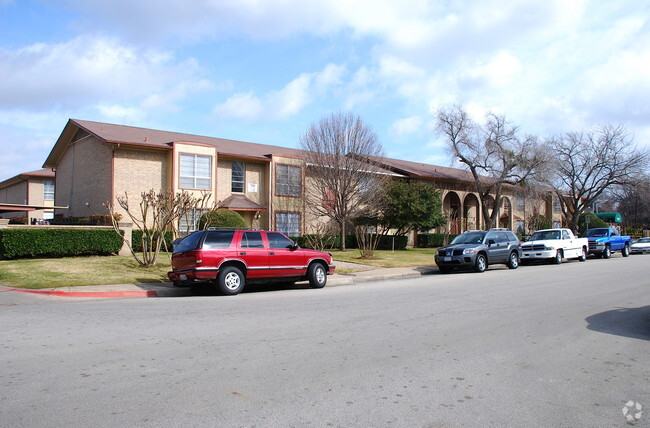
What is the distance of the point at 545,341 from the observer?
734 centimetres

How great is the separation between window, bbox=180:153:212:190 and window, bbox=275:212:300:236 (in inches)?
207

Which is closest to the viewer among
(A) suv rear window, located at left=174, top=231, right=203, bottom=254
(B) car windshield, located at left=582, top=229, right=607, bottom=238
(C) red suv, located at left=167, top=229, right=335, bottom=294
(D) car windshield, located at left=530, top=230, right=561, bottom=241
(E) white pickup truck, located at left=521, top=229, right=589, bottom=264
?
(C) red suv, located at left=167, top=229, right=335, bottom=294

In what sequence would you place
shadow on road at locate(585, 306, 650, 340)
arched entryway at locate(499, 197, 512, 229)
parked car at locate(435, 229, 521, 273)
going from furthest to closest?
1. arched entryway at locate(499, 197, 512, 229)
2. parked car at locate(435, 229, 521, 273)
3. shadow on road at locate(585, 306, 650, 340)

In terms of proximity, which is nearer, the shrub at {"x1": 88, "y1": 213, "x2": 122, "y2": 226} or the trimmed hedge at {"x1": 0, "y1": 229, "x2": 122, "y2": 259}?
the trimmed hedge at {"x1": 0, "y1": 229, "x2": 122, "y2": 259}

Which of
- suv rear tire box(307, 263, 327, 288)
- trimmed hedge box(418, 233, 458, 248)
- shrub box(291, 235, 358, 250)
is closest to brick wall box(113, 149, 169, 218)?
shrub box(291, 235, 358, 250)

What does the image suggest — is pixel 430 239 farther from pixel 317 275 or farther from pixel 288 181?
pixel 317 275

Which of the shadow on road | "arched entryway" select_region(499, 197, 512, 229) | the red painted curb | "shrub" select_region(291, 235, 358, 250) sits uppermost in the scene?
"arched entryway" select_region(499, 197, 512, 229)

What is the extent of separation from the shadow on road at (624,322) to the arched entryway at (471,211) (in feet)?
113

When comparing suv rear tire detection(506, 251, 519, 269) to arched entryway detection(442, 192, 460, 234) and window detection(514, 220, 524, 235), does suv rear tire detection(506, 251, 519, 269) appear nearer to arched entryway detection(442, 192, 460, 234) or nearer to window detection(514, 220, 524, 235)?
arched entryway detection(442, 192, 460, 234)

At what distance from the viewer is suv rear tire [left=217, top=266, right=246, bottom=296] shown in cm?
1255

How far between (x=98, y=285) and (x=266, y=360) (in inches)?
377

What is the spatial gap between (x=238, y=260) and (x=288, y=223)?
18588mm

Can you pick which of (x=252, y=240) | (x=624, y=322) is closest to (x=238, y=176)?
(x=252, y=240)

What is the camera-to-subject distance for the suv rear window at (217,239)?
12611 mm
